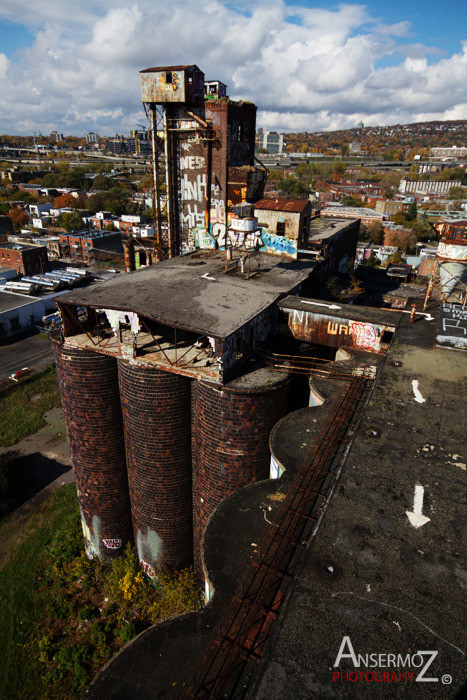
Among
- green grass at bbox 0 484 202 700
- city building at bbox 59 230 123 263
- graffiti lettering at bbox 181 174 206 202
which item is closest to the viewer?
green grass at bbox 0 484 202 700

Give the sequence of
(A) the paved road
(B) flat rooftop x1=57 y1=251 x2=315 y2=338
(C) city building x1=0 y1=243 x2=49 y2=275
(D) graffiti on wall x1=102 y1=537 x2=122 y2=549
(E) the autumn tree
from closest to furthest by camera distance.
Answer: (B) flat rooftop x1=57 y1=251 x2=315 y2=338
(D) graffiti on wall x1=102 y1=537 x2=122 y2=549
(A) the paved road
(C) city building x1=0 y1=243 x2=49 y2=275
(E) the autumn tree

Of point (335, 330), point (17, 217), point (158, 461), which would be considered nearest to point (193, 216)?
point (335, 330)

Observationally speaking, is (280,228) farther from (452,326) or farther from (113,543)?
(113,543)

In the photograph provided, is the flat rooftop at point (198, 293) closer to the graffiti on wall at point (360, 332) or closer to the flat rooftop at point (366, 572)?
the graffiti on wall at point (360, 332)

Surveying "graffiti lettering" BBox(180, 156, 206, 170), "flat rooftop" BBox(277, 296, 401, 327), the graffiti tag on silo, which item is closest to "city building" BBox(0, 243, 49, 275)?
the graffiti tag on silo

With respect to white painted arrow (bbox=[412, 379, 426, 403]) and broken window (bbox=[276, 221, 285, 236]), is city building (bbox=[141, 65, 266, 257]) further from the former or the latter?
white painted arrow (bbox=[412, 379, 426, 403])

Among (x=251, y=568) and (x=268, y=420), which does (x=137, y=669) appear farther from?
(x=268, y=420)

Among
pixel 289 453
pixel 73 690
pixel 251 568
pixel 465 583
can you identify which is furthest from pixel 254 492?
pixel 73 690

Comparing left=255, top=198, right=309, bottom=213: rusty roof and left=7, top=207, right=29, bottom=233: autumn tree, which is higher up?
left=255, top=198, right=309, bottom=213: rusty roof
